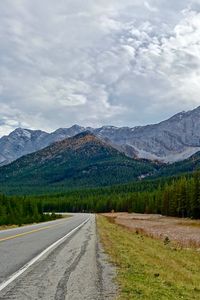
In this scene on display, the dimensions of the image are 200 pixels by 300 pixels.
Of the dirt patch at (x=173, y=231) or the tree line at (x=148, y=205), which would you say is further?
the tree line at (x=148, y=205)

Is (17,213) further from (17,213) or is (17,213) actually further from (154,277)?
(154,277)

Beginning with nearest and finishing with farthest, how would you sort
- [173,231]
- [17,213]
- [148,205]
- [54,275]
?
[54,275] < [173,231] < [17,213] < [148,205]

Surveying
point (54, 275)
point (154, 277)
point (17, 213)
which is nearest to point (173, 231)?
point (17, 213)

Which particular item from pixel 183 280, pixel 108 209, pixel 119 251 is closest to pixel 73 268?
pixel 183 280

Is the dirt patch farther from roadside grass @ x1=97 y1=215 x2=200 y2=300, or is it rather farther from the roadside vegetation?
the roadside vegetation

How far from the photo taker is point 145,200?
157625 millimetres

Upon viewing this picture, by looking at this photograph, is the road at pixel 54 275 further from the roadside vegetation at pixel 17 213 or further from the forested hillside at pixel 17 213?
the forested hillside at pixel 17 213

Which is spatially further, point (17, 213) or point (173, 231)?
point (17, 213)

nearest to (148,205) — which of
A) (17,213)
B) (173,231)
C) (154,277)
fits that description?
(17,213)

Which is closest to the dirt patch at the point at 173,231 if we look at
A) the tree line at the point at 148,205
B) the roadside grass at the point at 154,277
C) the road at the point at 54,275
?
the roadside grass at the point at 154,277

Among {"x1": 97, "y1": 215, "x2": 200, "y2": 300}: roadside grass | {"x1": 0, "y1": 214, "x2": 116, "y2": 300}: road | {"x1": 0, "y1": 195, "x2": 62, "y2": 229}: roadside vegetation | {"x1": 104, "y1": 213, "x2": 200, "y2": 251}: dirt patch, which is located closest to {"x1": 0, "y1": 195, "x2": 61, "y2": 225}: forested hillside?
{"x1": 0, "y1": 195, "x2": 62, "y2": 229}: roadside vegetation

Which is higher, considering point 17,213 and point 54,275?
point 17,213

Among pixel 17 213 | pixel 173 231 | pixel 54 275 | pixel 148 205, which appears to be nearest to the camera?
pixel 54 275

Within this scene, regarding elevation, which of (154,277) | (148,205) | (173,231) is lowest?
(154,277)
